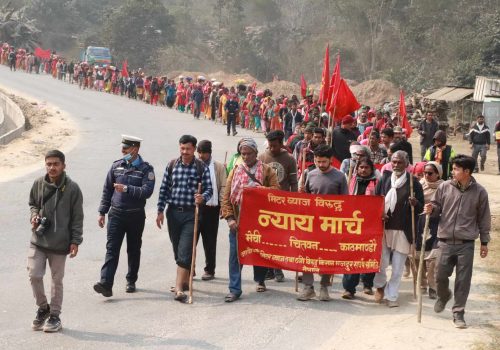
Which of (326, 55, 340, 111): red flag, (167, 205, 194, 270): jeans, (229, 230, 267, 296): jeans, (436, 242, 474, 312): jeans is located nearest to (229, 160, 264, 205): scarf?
(229, 230, 267, 296): jeans

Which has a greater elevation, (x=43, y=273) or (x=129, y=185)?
(x=129, y=185)

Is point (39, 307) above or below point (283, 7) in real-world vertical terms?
below

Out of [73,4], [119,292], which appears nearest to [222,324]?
[119,292]

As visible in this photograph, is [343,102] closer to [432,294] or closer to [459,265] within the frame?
[432,294]

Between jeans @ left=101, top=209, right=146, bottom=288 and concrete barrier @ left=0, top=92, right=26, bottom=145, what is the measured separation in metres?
16.5

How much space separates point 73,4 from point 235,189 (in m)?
70.9

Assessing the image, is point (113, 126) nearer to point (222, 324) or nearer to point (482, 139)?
point (482, 139)

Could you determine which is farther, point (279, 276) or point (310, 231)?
point (279, 276)

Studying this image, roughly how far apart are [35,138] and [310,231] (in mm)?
18708

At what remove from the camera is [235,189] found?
9180 mm

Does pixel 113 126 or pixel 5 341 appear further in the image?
pixel 113 126

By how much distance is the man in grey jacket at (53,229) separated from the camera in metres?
7.57

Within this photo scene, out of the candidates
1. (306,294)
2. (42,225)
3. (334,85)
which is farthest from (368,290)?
(334,85)

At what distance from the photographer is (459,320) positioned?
8102 millimetres
